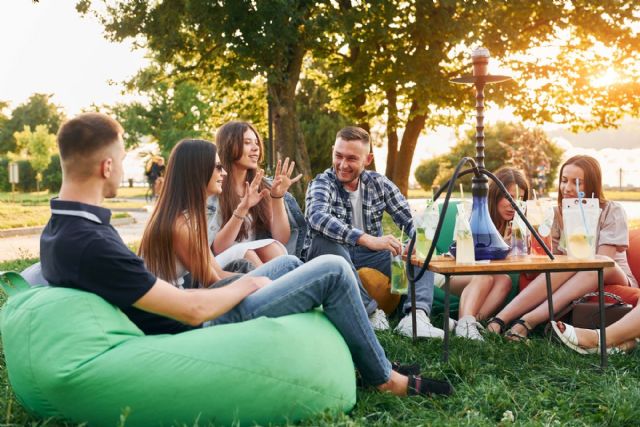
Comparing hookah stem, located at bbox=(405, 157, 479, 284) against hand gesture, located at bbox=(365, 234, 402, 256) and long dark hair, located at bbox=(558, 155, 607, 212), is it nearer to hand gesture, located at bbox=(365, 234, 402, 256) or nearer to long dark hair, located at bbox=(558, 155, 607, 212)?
hand gesture, located at bbox=(365, 234, 402, 256)

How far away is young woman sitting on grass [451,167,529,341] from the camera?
5109 millimetres

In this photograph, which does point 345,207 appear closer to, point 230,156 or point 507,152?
point 230,156

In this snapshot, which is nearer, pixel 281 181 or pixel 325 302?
pixel 325 302

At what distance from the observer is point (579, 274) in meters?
4.73

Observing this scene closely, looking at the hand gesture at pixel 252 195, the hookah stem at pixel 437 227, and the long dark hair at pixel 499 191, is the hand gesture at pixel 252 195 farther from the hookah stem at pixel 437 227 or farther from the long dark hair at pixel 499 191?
the long dark hair at pixel 499 191

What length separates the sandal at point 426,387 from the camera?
3.38 meters

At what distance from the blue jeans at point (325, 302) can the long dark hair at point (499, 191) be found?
91.7 inches

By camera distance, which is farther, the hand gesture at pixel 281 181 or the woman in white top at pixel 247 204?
the hand gesture at pixel 281 181

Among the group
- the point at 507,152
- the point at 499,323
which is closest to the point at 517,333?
→ the point at 499,323

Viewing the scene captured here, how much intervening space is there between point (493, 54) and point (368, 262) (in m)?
10.6

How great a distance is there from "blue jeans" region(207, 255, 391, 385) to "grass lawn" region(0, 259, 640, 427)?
254 mm

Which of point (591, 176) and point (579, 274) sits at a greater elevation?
point (591, 176)

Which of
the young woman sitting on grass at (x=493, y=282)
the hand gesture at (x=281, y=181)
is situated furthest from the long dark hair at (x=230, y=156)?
the young woman sitting on grass at (x=493, y=282)

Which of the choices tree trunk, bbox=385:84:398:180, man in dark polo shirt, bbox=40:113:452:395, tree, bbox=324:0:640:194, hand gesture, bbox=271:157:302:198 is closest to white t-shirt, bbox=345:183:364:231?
hand gesture, bbox=271:157:302:198
